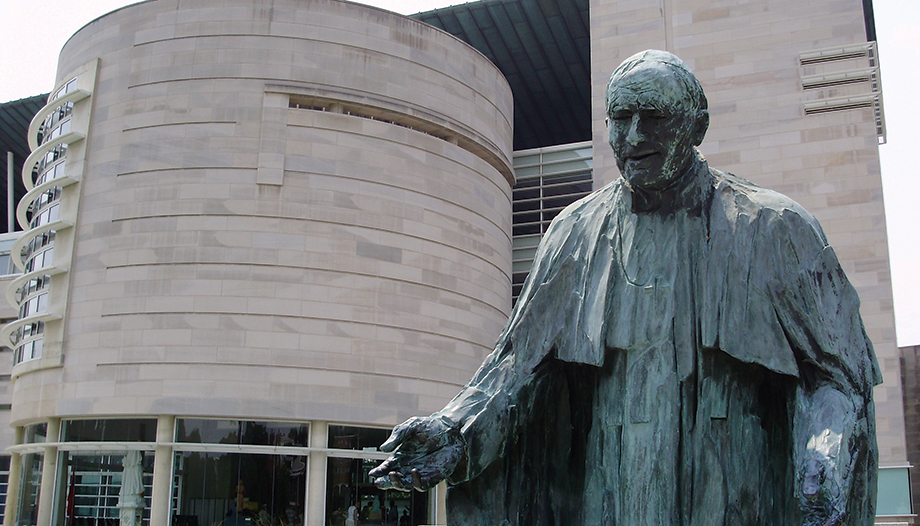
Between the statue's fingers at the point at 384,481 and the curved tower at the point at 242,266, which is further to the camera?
the curved tower at the point at 242,266

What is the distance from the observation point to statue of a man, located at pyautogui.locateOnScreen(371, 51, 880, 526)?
2.60 m

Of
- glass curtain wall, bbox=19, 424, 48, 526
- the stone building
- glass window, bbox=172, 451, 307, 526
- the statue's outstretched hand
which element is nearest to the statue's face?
the statue's outstretched hand

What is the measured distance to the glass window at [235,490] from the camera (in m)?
27.0

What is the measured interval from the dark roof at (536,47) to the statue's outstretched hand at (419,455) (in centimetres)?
3637

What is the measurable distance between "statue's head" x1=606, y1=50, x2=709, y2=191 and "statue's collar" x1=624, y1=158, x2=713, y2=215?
2.0 inches

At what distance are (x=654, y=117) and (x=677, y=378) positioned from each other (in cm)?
79

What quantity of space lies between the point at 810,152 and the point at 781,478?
86.3ft

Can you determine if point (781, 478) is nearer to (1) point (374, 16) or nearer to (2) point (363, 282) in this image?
(2) point (363, 282)

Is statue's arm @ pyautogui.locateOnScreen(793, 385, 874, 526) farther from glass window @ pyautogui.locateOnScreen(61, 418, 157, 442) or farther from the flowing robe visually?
glass window @ pyautogui.locateOnScreen(61, 418, 157, 442)

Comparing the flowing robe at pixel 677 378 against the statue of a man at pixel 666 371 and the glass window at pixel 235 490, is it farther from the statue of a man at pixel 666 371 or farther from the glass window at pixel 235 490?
the glass window at pixel 235 490

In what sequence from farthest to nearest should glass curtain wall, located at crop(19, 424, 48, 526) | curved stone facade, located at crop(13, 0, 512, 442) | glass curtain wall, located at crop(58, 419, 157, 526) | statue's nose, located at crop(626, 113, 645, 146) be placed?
glass curtain wall, located at crop(19, 424, 48, 526)
curved stone facade, located at crop(13, 0, 512, 442)
glass curtain wall, located at crop(58, 419, 157, 526)
statue's nose, located at crop(626, 113, 645, 146)

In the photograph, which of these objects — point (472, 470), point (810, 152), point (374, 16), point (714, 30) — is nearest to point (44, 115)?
point (374, 16)

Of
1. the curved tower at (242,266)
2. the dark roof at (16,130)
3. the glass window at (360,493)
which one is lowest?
the glass window at (360,493)

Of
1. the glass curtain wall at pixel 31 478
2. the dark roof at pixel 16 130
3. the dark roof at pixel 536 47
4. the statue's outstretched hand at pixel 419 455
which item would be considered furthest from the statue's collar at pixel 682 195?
the dark roof at pixel 16 130
